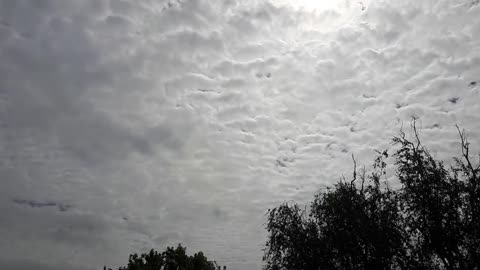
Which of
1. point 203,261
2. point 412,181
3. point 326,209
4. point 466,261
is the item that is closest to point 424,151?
point 412,181

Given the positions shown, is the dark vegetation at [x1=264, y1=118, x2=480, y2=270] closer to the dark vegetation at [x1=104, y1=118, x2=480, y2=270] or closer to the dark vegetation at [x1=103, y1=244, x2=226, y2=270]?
the dark vegetation at [x1=104, y1=118, x2=480, y2=270]

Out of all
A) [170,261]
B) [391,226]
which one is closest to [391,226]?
[391,226]

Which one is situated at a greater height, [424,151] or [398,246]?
[424,151]

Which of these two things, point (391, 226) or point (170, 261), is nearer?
point (391, 226)

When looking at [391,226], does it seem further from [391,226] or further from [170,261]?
[170,261]

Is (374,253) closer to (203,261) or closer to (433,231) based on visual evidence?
(433,231)

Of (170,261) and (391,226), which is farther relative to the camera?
(170,261)

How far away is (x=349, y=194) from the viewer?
25.5m

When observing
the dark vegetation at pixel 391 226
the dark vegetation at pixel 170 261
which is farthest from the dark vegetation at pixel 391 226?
the dark vegetation at pixel 170 261

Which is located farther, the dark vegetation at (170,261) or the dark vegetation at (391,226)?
the dark vegetation at (170,261)

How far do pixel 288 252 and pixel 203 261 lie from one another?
15339mm

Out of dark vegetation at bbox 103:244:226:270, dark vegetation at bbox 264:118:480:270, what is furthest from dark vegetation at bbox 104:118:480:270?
dark vegetation at bbox 103:244:226:270

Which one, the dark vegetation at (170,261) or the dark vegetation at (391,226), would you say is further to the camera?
the dark vegetation at (170,261)

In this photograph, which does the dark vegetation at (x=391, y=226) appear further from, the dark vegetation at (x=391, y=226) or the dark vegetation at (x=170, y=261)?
the dark vegetation at (x=170, y=261)
